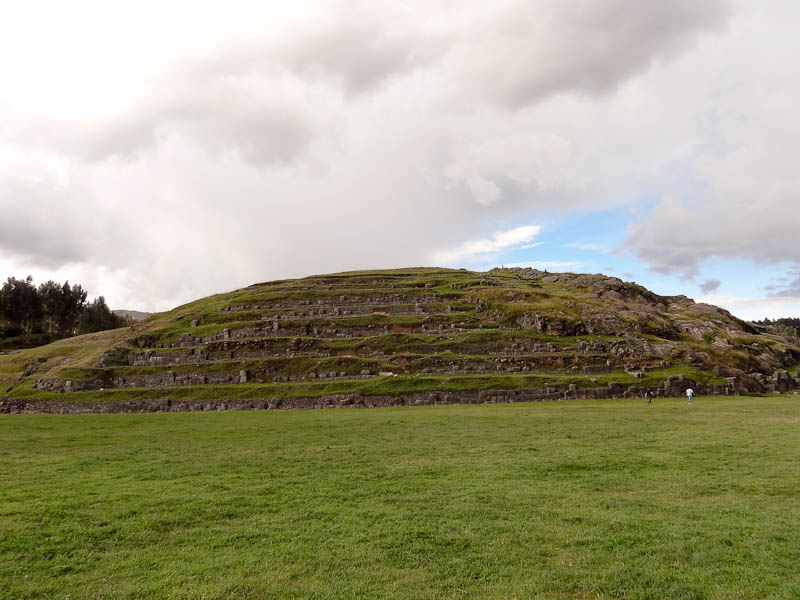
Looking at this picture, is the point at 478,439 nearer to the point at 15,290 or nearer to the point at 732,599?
the point at 732,599

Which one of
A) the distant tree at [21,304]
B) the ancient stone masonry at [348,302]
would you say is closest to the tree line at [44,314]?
the distant tree at [21,304]

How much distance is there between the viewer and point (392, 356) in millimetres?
58812

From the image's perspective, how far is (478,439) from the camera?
2416 cm

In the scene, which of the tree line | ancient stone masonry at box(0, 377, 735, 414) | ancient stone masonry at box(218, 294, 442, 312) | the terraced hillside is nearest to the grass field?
ancient stone masonry at box(0, 377, 735, 414)

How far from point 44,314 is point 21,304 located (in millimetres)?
5890

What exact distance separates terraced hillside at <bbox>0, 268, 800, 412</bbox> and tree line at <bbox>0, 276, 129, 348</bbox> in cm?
2890

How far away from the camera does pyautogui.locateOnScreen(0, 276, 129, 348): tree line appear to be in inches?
4072

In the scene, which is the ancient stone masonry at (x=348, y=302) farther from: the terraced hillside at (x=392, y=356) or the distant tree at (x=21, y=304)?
the distant tree at (x=21, y=304)

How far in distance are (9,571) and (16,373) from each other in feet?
228

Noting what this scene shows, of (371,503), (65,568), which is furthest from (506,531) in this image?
(65,568)

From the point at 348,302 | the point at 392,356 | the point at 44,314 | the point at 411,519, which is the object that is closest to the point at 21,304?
the point at 44,314

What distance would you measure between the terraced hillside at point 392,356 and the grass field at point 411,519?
89.9ft

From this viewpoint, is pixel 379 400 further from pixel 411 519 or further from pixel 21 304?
pixel 21 304

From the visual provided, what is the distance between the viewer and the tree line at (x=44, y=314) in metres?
103
